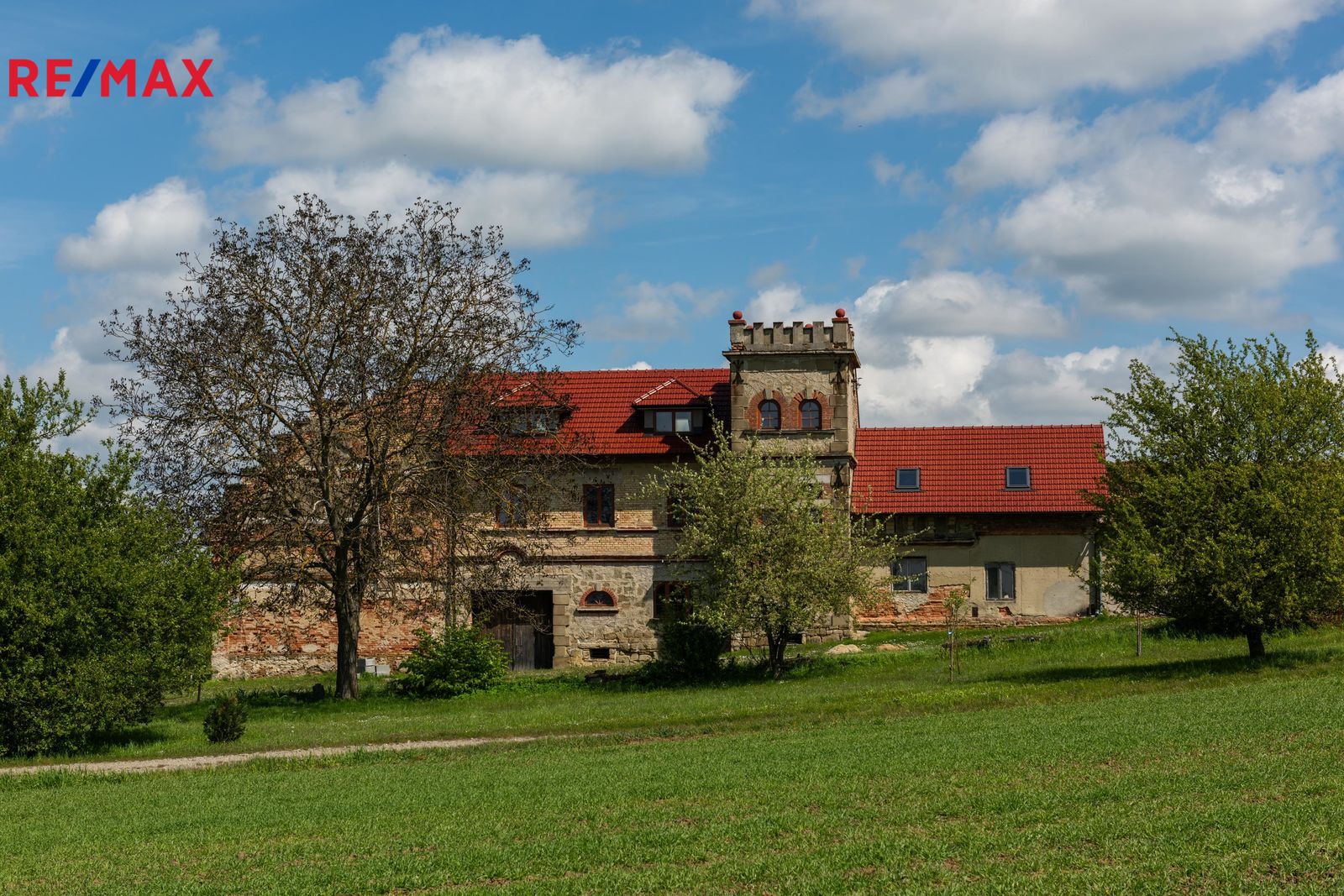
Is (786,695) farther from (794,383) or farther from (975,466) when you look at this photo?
(975,466)

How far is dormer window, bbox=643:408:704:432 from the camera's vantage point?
157 feet


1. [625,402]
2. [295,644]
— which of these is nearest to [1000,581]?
[625,402]

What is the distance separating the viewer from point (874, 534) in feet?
137

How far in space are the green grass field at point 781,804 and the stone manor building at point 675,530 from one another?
15.6 metres

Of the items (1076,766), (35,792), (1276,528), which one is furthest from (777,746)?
(1276,528)

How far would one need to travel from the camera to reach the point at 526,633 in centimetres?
4709

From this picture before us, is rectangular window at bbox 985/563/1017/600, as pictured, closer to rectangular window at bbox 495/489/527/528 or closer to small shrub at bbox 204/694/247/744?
rectangular window at bbox 495/489/527/528

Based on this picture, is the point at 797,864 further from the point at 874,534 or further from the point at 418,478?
the point at 874,534

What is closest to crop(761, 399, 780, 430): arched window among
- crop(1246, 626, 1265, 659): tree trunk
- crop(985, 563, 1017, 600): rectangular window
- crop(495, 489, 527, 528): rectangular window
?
crop(985, 563, 1017, 600): rectangular window

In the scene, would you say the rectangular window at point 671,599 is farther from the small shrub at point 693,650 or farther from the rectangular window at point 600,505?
the rectangular window at point 600,505

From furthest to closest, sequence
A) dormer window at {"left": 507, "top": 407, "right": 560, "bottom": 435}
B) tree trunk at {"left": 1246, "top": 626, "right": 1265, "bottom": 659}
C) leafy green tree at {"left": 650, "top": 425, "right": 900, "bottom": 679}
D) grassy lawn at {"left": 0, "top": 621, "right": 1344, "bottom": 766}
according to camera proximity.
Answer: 1. dormer window at {"left": 507, "top": 407, "right": 560, "bottom": 435}
2. leafy green tree at {"left": 650, "top": 425, "right": 900, "bottom": 679}
3. tree trunk at {"left": 1246, "top": 626, "right": 1265, "bottom": 659}
4. grassy lawn at {"left": 0, "top": 621, "right": 1344, "bottom": 766}

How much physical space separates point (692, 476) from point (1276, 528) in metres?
16.9

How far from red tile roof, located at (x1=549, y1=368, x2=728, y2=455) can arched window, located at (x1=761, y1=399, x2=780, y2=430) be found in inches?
68.6

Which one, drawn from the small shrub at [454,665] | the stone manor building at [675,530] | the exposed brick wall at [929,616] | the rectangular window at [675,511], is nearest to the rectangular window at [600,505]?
the stone manor building at [675,530]
